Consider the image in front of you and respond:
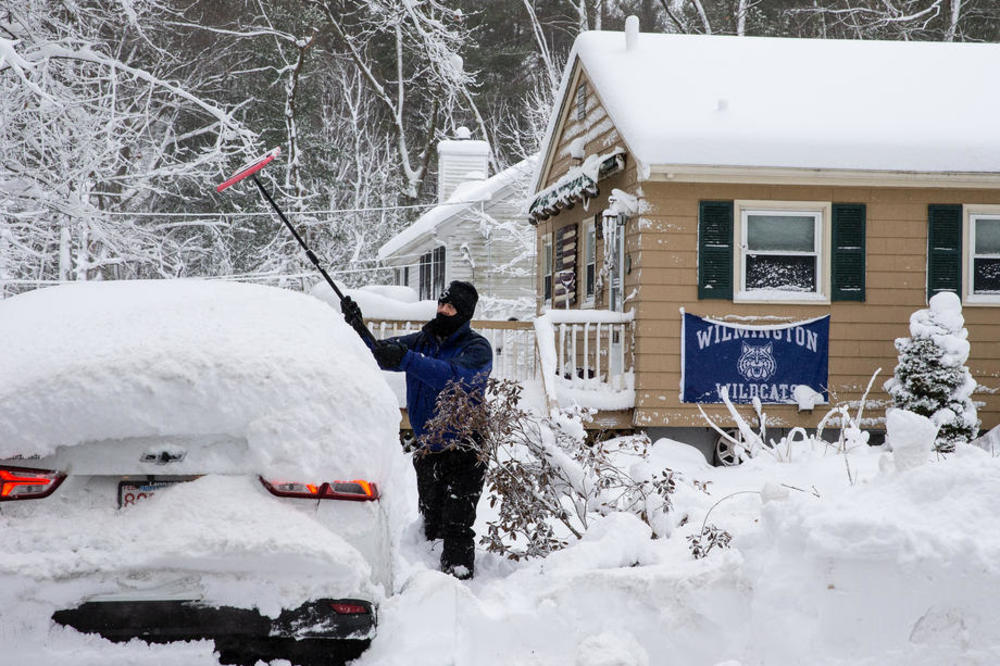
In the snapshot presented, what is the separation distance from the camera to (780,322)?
11750 millimetres

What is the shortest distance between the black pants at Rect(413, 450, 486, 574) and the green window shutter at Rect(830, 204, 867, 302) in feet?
25.1

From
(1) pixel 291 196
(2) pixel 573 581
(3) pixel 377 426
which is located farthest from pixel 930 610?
(1) pixel 291 196

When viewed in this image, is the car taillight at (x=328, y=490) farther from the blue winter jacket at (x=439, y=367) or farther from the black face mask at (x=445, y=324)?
the black face mask at (x=445, y=324)

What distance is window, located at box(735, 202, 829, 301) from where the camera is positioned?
11812 mm

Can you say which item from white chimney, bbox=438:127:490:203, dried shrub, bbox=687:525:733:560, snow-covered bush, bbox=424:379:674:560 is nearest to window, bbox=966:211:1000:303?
snow-covered bush, bbox=424:379:674:560

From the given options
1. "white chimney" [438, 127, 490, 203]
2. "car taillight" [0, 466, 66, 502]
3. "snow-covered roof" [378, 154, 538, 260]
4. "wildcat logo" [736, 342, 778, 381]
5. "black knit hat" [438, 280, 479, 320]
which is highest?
"white chimney" [438, 127, 490, 203]

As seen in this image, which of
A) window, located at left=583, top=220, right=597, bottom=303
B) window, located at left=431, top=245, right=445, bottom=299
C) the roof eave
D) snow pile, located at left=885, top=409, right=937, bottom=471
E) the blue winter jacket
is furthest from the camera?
window, located at left=431, top=245, right=445, bottom=299

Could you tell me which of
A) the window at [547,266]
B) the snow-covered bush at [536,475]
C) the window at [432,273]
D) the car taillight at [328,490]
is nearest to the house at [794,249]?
the snow-covered bush at [536,475]

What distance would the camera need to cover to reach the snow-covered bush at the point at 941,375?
1045cm

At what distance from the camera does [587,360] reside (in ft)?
38.1

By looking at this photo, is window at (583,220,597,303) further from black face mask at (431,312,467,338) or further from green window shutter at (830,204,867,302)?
black face mask at (431,312,467,338)

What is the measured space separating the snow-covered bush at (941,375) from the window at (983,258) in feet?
4.48

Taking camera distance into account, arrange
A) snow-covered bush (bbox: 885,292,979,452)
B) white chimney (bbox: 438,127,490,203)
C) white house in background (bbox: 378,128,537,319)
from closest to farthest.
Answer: snow-covered bush (bbox: 885,292,979,452), white house in background (bbox: 378,128,537,319), white chimney (bbox: 438,127,490,203)

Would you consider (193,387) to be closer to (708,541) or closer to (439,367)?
(439,367)
